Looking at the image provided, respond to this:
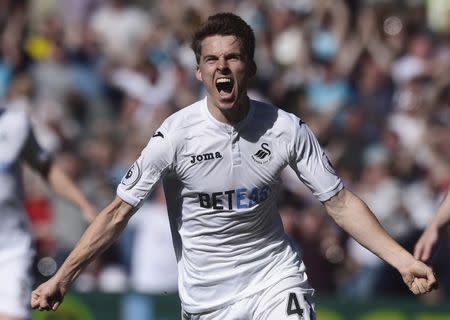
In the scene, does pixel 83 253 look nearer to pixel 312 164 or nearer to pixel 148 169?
pixel 148 169

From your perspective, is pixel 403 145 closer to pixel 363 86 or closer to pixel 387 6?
pixel 363 86

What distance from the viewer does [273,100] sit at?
49.4 feet

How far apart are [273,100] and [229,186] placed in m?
7.47

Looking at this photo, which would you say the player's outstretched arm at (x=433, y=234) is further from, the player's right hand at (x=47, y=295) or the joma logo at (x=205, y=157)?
the player's right hand at (x=47, y=295)

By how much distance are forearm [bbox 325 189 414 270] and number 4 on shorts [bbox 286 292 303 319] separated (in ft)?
1.81

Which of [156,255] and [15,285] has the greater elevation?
[15,285]

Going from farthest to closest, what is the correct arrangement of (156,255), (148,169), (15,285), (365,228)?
(156,255) < (15,285) < (365,228) < (148,169)

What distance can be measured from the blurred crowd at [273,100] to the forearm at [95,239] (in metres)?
5.71

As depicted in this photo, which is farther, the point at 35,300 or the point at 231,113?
the point at 231,113

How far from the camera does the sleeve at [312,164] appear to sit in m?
7.66

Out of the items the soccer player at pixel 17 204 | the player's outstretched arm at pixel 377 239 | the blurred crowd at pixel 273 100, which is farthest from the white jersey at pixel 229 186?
the blurred crowd at pixel 273 100

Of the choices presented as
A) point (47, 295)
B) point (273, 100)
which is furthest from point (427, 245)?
point (273, 100)

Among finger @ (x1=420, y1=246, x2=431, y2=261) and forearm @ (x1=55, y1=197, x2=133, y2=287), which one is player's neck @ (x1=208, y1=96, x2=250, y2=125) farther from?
finger @ (x1=420, y1=246, x2=431, y2=261)

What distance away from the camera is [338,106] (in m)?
15.2
